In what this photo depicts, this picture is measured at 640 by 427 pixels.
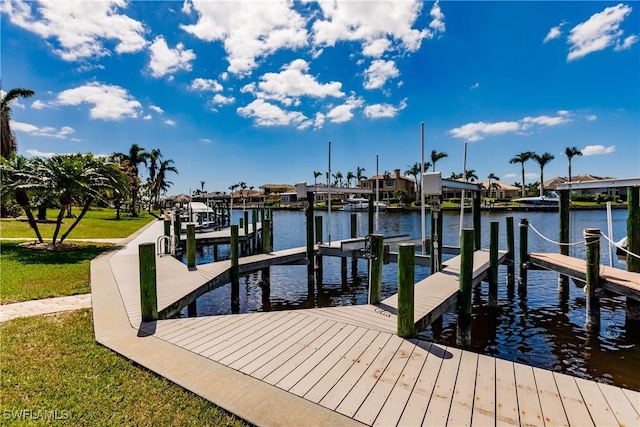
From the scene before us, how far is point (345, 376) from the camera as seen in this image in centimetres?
432

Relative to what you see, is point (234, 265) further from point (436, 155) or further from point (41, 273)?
point (436, 155)

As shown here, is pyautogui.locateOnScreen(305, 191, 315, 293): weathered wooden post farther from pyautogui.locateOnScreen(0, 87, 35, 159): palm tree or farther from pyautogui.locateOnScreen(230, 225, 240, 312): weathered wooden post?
pyautogui.locateOnScreen(0, 87, 35, 159): palm tree

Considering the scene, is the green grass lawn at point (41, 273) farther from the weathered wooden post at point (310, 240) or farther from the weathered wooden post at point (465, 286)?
the weathered wooden post at point (465, 286)

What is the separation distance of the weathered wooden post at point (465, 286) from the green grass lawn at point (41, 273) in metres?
9.32

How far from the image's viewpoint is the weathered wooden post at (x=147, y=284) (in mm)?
6340

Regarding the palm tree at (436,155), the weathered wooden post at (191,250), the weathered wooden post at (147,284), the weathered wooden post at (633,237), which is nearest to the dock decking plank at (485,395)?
the weathered wooden post at (147,284)

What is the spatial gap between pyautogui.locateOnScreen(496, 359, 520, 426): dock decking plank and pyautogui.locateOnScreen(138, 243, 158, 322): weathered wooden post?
568 cm

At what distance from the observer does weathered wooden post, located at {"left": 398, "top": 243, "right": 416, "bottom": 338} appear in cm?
556

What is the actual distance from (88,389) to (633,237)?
11759 mm

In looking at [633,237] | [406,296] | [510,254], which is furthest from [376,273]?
[510,254]

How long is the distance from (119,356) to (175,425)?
2.08 meters

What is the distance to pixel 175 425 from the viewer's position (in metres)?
3.55

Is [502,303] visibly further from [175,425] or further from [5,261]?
[5,261]

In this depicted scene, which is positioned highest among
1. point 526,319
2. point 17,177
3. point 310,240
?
point 17,177
